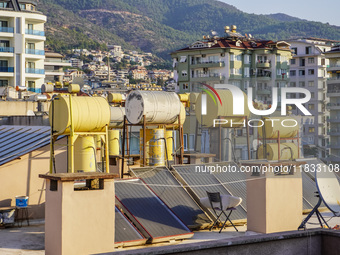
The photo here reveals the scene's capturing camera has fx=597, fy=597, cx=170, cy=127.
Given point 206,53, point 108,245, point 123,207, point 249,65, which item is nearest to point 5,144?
point 123,207

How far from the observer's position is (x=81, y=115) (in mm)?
20234

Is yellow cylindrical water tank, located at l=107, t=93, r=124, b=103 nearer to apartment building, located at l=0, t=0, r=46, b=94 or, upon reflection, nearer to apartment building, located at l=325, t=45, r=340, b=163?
apartment building, located at l=325, t=45, r=340, b=163

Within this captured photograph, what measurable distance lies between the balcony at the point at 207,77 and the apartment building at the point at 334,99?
56.1 ft

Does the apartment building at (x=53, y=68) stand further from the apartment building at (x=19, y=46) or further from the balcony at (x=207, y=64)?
the balcony at (x=207, y=64)

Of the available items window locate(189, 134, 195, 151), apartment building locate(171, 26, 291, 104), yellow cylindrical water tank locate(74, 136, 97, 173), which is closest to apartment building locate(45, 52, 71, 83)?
apartment building locate(171, 26, 291, 104)

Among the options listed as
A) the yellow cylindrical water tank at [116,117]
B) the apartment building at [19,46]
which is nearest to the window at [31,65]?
the apartment building at [19,46]

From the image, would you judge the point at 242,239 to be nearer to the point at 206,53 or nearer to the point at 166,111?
the point at 166,111

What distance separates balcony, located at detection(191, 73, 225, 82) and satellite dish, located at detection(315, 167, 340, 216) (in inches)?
3203

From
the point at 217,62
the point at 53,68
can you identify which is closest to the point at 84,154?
the point at 217,62

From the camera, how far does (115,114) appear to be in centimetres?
3534

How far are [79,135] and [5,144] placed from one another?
13.0 feet

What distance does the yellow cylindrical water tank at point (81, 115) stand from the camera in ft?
65.6

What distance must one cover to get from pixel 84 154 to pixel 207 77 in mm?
79999

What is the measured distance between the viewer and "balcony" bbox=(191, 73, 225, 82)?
3805 inches
